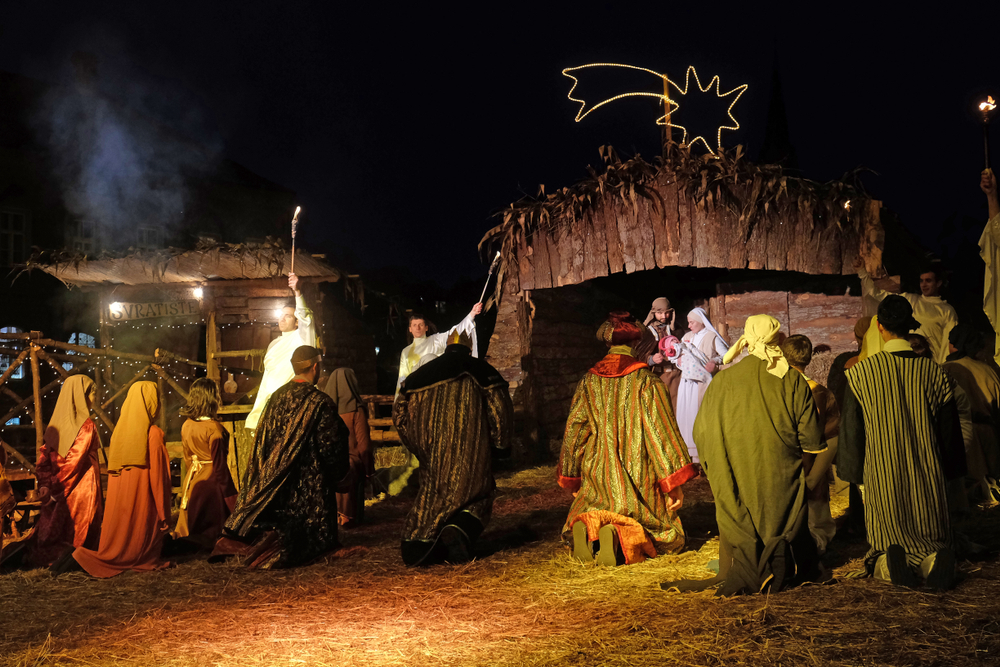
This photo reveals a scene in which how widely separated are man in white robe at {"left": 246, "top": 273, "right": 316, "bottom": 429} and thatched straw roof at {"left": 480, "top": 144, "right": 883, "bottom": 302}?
3083 mm

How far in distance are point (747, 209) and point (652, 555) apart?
4.59 metres

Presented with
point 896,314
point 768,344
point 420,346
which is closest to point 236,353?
point 420,346

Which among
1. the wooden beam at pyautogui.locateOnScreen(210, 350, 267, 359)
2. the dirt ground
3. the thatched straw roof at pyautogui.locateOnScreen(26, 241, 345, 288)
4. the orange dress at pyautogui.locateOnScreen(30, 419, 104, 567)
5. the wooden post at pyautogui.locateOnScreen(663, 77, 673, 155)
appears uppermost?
the wooden post at pyautogui.locateOnScreen(663, 77, 673, 155)

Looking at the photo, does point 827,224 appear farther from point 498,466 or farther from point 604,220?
point 498,466

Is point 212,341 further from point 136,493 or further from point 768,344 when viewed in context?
point 768,344

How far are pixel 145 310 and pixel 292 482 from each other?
8593 millimetres

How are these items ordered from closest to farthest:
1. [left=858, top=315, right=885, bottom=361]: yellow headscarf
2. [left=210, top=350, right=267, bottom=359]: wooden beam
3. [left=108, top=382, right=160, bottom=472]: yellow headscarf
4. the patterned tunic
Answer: the patterned tunic
[left=108, top=382, right=160, bottom=472]: yellow headscarf
[left=858, top=315, right=885, bottom=361]: yellow headscarf
[left=210, top=350, right=267, bottom=359]: wooden beam

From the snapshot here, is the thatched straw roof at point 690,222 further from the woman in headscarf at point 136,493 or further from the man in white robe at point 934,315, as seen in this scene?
the woman in headscarf at point 136,493

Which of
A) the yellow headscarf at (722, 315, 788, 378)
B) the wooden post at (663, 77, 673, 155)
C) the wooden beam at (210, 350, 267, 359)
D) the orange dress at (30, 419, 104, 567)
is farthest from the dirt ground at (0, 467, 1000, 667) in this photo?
the wooden beam at (210, 350, 267, 359)

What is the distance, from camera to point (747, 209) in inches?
332

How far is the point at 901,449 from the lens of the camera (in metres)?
4.38

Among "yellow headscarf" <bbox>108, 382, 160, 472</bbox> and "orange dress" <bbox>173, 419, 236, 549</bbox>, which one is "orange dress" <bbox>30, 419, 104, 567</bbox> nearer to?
"yellow headscarf" <bbox>108, 382, 160, 472</bbox>

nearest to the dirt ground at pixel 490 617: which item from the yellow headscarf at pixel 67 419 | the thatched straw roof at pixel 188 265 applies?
the yellow headscarf at pixel 67 419

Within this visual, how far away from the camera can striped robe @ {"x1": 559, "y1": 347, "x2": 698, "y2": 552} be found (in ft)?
17.5
